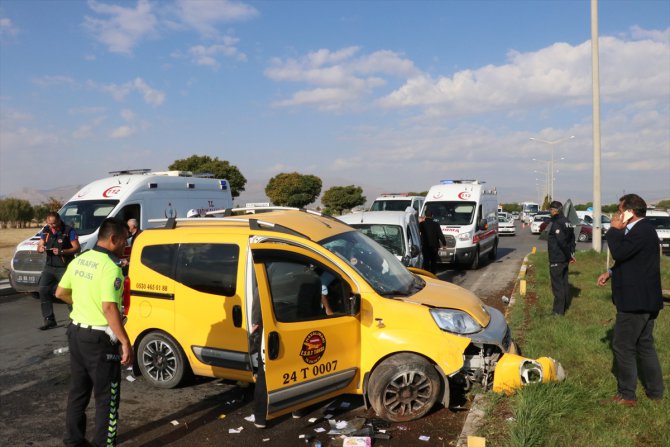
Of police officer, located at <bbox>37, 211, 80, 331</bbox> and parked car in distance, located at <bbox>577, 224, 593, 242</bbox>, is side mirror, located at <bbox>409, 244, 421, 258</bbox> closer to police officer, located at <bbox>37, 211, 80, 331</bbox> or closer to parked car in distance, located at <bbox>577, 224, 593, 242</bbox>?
police officer, located at <bbox>37, 211, 80, 331</bbox>

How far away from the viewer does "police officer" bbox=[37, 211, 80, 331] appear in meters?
8.75

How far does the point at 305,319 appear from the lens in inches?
187

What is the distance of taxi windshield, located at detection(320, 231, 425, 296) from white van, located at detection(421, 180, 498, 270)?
10.0 m

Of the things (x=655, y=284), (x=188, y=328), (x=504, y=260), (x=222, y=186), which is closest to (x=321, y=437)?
(x=188, y=328)

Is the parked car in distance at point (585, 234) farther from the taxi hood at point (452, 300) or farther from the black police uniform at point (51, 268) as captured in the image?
the black police uniform at point (51, 268)

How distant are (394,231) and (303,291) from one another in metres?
6.26

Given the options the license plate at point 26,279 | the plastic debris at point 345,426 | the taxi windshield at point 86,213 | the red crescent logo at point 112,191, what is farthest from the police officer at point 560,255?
the license plate at point 26,279

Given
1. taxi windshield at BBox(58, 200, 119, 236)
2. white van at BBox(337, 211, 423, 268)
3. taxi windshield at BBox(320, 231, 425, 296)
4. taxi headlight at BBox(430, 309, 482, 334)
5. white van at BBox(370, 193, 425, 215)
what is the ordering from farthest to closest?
1. white van at BBox(370, 193, 425, 215)
2. taxi windshield at BBox(58, 200, 119, 236)
3. white van at BBox(337, 211, 423, 268)
4. taxi windshield at BBox(320, 231, 425, 296)
5. taxi headlight at BBox(430, 309, 482, 334)

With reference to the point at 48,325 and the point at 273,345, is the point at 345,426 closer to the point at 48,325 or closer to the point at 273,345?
the point at 273,345

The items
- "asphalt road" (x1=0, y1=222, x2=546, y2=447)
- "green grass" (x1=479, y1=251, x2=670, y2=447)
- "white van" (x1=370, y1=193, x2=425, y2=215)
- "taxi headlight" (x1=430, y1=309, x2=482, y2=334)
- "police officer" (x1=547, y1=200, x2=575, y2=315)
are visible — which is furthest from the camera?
"white van" (x1=370, y1=193, x2=425, y2=215)

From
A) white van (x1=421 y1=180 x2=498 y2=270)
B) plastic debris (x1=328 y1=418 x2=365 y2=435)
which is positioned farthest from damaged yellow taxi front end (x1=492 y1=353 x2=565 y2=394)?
white van (x1=421 y1=180 x2=498 y2=270)

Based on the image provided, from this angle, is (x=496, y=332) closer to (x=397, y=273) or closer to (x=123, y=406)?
(x=397, y=273)

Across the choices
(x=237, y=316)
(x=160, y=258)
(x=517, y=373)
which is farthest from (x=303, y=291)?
(x=517, y=373)

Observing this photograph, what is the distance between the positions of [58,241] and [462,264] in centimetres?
1142
